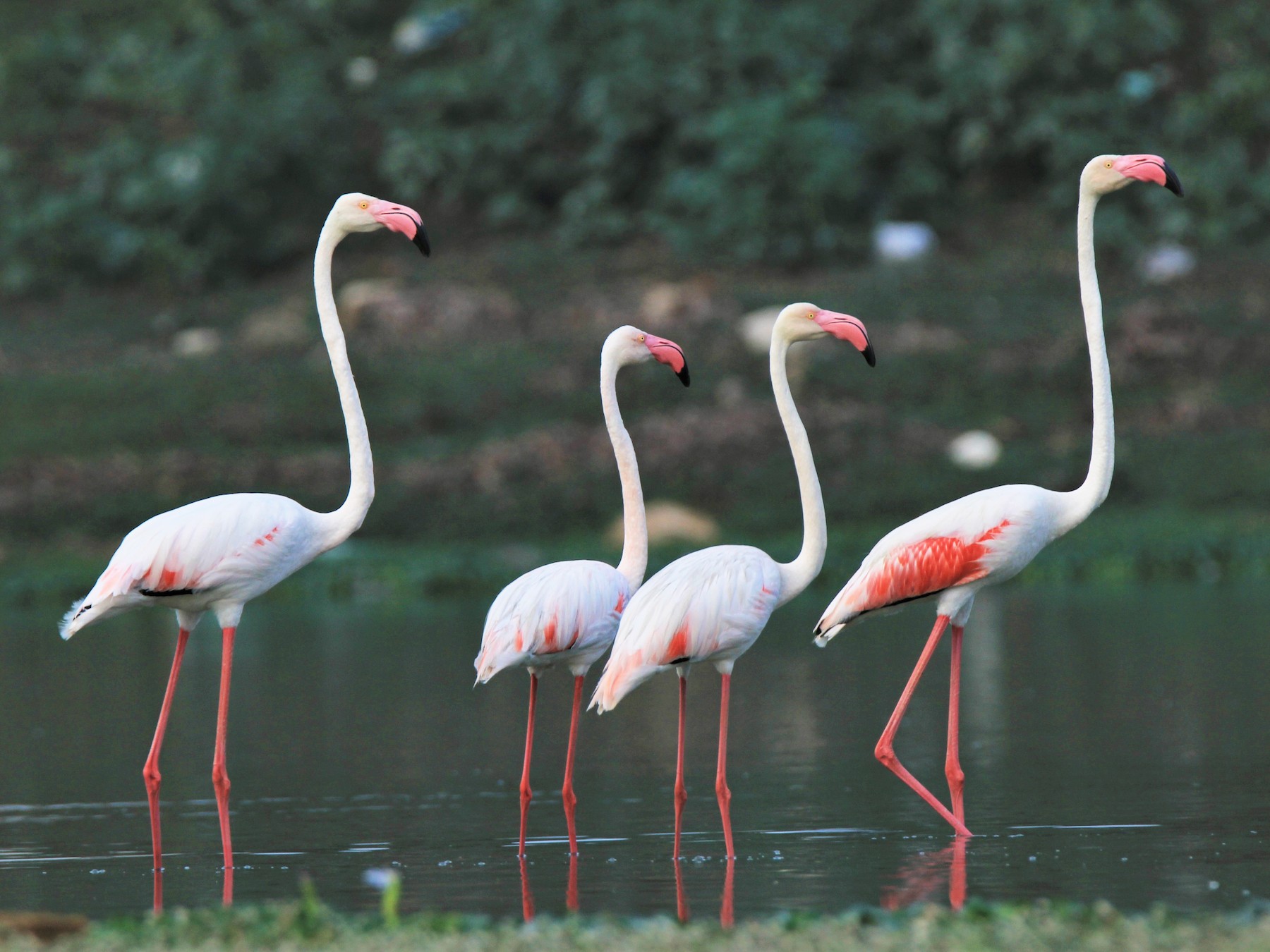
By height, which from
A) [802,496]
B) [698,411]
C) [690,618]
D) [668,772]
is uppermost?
[698,411]

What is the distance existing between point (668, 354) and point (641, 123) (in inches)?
963

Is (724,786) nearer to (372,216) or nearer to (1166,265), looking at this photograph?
(372,216)

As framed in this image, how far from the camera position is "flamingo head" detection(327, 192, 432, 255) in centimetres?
772

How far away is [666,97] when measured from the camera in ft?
105

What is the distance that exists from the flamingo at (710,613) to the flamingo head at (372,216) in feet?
5.59

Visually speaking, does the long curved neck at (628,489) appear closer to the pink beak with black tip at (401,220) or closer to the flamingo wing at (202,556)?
the pink beak with black tip at (401,220)

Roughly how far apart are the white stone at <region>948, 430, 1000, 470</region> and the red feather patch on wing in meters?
15.0

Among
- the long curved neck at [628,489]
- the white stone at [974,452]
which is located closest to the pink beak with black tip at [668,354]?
the long curved neck at [628,489]

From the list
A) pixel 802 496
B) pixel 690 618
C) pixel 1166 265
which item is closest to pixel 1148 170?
pixel 802 496

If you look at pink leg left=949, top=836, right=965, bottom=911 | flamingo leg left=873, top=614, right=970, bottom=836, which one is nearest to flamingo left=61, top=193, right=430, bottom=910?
flamingo leg left=873, top=614, right=970, bottom=836

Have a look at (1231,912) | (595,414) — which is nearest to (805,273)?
(595,414)

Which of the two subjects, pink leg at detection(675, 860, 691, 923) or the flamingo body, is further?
the flamingo body

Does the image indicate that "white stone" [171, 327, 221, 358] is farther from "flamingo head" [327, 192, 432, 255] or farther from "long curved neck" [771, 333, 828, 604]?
"long curved neck" [771, 333, 828, 604]

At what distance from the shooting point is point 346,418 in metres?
7.96
